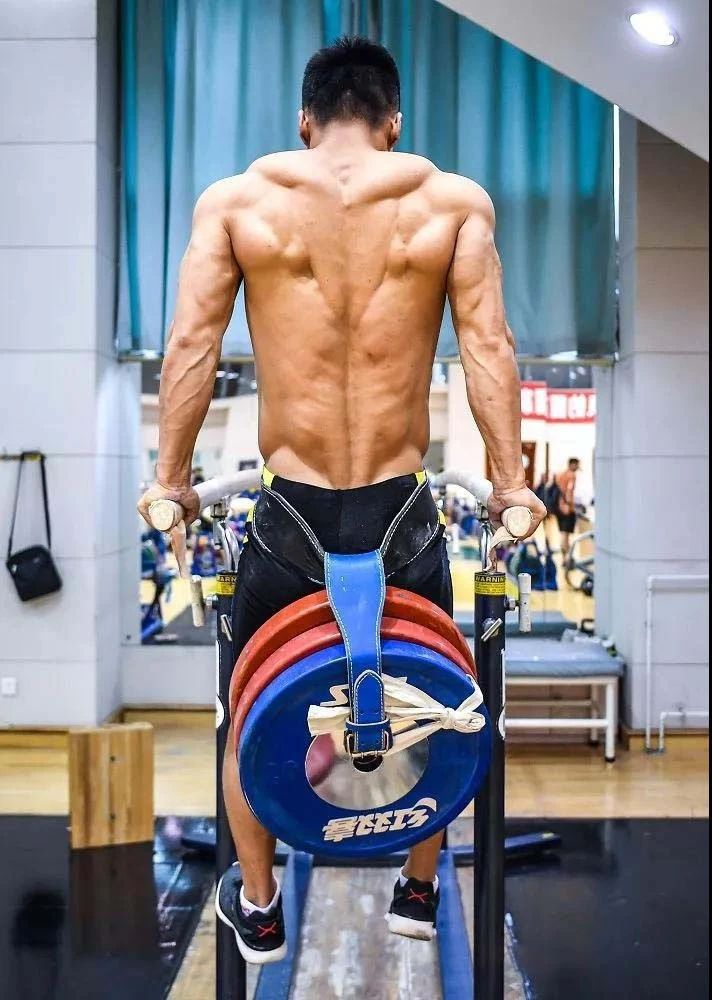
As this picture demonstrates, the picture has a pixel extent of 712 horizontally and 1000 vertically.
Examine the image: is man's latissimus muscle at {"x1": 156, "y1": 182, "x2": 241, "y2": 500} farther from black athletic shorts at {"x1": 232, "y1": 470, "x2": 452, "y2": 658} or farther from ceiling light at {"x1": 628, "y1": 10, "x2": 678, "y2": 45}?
ceiling light at {"x1": 628, "y1": 10, "x2": 678, "y2": 45}

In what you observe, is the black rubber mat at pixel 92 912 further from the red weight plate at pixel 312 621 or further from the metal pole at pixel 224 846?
the red weight plate at pixel 312 621

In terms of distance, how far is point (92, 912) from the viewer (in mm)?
2842

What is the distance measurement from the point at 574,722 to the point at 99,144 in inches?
142

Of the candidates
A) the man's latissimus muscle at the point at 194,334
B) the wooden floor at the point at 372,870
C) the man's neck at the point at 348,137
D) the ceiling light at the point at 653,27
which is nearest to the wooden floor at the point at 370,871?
the wooden floor at the point at 372,870

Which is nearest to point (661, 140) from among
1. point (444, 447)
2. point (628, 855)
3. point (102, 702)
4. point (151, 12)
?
point (444, 447)

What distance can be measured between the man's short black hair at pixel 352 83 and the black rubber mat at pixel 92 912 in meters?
2.29

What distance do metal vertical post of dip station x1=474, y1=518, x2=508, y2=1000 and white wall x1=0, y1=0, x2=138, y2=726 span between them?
273 cm

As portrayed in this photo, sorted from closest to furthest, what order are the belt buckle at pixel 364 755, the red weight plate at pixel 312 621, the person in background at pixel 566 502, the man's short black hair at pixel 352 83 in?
the belt buckle at pixel 364 755, the red weight plate at pixel 312 621, the man's short black hair at pixel 352 83, the person in background at pixel 566 502

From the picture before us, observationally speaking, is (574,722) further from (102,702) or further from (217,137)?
(217,137)

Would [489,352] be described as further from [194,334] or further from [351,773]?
[351,773]

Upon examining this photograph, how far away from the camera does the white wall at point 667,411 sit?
14.1ft

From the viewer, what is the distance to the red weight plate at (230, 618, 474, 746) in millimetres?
1400

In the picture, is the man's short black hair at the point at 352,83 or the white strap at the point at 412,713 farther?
the man's short black hair at the point at 352,83

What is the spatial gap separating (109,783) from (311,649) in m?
2.25
